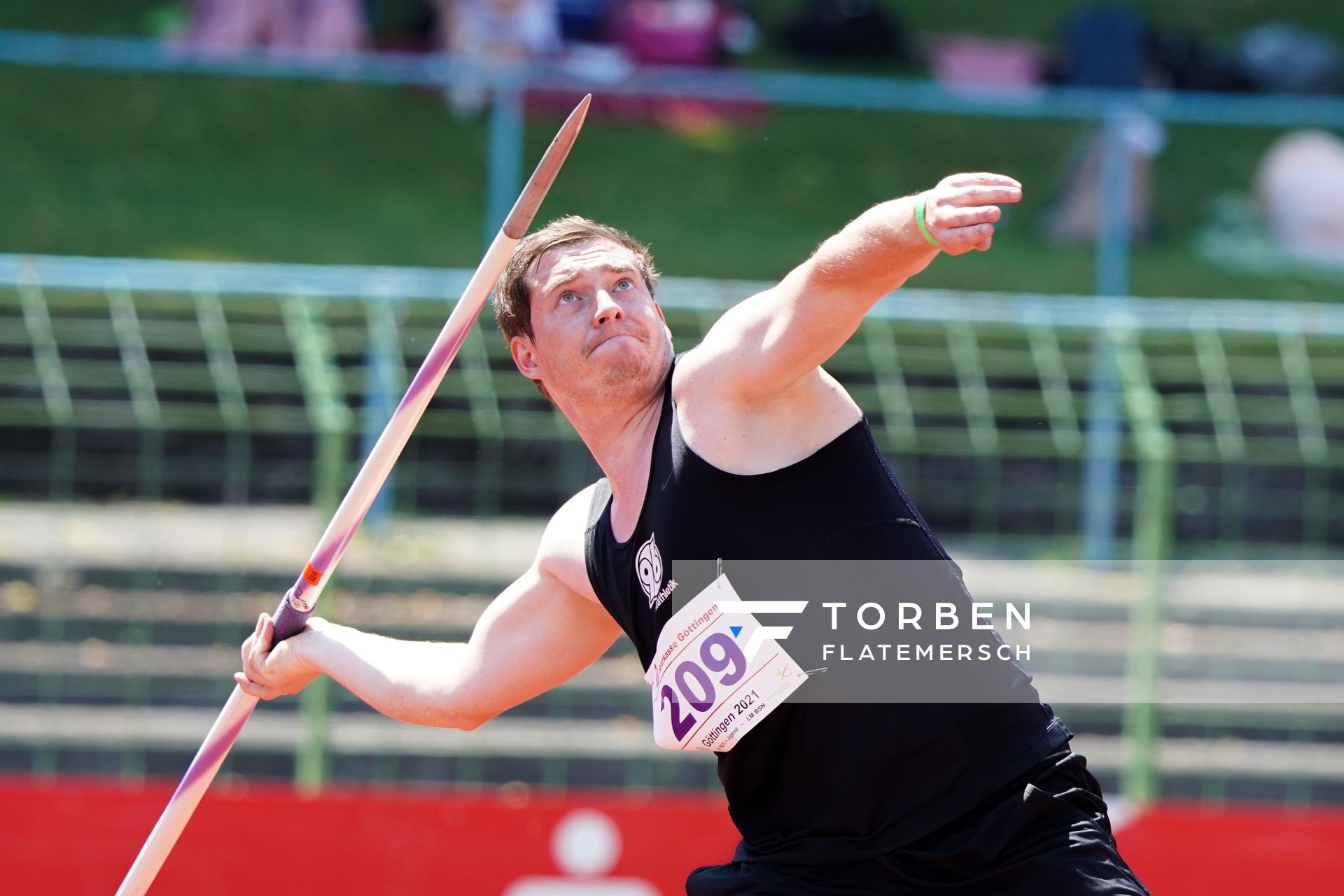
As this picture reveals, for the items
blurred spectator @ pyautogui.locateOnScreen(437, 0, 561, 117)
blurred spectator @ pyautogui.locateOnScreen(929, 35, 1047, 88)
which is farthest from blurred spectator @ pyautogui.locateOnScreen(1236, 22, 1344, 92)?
blurred spectator @ pyautogui.locateOnScreen(437, 0, 561, 117)

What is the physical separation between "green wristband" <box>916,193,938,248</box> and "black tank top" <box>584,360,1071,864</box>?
0.47 m

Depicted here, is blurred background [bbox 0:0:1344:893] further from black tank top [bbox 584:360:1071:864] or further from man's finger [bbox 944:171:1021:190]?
man's finger [bbox 944:171:1021:190]

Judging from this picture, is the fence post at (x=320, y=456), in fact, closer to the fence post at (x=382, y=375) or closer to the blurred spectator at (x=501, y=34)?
the fence post at (x=382, y=375)

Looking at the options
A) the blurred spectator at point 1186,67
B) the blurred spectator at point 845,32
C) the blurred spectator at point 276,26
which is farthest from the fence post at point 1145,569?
the blurred spectator at point 845,32

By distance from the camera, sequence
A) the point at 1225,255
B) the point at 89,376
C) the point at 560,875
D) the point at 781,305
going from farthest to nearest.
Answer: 1. the point at 1225,255
2. the point at 89,376
3. the point at 560,875
4. the point at 781,305

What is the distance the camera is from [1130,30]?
1230 cm

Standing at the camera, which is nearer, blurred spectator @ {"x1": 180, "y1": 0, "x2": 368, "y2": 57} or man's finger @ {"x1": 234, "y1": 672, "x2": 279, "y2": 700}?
man's finger @ {"x1": 234, "y1": 672, "x2": 279, "y2": 700}

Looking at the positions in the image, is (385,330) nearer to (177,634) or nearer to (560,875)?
(177,634)

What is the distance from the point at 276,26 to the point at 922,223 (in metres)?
9.15

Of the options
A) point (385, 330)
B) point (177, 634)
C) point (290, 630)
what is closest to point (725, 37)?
point (385, 330)

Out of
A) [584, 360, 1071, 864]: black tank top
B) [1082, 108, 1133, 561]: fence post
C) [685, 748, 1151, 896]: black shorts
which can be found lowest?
[685, 748, 1151, 896]: black shorts

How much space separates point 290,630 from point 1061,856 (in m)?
1.77

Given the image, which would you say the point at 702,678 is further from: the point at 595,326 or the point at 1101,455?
the point at 1101,455

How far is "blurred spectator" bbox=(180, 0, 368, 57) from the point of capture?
35.4 ft
